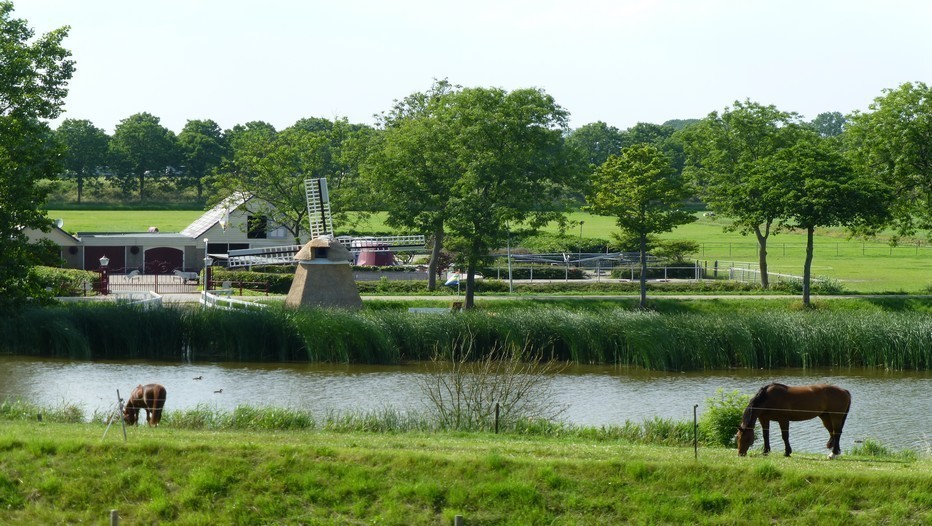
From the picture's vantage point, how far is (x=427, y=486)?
16.1m

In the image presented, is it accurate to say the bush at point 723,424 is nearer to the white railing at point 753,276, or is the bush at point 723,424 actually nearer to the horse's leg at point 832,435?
the horse's leg at point 832,435

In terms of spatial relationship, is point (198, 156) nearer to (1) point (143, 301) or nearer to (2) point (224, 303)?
(2) point (224, 303)

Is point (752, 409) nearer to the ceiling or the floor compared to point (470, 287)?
nearer to the floor

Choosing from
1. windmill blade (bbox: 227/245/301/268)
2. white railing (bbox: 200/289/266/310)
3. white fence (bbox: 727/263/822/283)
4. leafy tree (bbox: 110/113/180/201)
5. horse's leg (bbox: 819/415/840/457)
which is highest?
leafy tree (bbox: 110/113/180/201)

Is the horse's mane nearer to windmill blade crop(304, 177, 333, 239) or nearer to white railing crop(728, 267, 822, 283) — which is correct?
windmill blade crop(304, 177, 333, 239)

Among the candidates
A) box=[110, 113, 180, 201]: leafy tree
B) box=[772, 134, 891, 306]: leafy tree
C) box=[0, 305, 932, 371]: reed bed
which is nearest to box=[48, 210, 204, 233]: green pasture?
box=[110, 113, 180, 201]: leafy tree

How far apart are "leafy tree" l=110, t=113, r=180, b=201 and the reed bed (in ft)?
288

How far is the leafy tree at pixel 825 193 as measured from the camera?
48.3 metres

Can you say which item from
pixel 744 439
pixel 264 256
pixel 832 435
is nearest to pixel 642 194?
pixel 264 256

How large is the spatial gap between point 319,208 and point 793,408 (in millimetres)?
32044

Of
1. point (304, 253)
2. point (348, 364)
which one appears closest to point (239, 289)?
point (304, 253)

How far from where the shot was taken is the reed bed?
36.8 metres

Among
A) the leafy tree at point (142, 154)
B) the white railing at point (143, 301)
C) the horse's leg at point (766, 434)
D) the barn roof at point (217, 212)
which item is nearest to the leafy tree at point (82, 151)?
the leafy tree at point (142, 154)

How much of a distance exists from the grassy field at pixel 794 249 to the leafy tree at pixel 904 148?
4.66m
